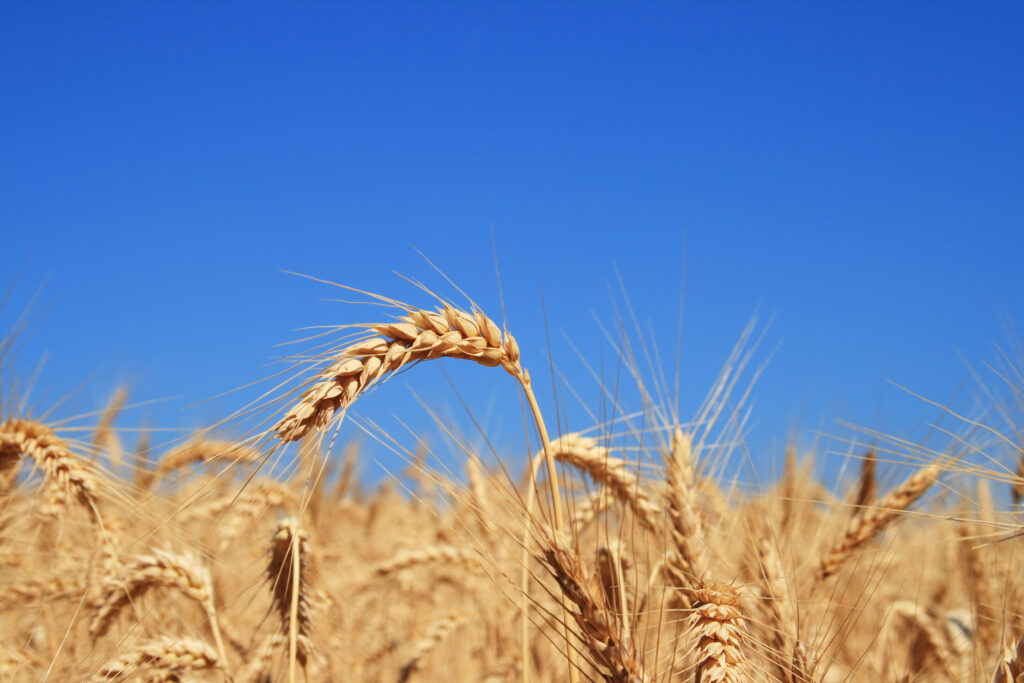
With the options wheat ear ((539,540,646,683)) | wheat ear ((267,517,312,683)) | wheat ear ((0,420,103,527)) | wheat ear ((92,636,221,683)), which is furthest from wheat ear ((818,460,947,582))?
wheat ear ((0,420,103,527))

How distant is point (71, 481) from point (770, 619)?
2.31m

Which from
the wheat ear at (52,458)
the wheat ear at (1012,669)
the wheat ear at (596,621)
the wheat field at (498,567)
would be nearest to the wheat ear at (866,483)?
the wheat field at (498,567)

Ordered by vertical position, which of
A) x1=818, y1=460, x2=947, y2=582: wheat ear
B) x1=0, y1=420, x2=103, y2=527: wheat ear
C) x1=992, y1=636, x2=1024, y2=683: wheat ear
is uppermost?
x1=0, y1=420, x2=103, y2=527: wheat ear

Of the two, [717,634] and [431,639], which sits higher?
[431,639]

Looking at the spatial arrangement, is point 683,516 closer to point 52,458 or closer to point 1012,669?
point 1012,669

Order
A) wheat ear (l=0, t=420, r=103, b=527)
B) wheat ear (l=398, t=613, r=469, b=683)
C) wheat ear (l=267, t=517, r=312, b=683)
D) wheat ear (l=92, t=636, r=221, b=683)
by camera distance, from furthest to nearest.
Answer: wheat ear (l=398, t=613, r=469, b=683), wheat ear (l=0, t=420, r=103, b=527), wheat ear (l=267, t=517, r=312, b=683), wheat ear (l=92, t=636, r=221, b=683)

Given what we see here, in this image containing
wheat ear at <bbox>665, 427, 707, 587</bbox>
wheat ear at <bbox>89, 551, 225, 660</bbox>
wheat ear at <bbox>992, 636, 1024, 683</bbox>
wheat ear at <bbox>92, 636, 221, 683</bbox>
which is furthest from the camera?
wheat ear at <bbox>89, 551, 225, 660</bbox>

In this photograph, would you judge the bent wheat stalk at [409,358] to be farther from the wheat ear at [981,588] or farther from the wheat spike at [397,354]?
the wheat ear at [981,588]

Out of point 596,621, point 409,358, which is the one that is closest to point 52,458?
point 409,358

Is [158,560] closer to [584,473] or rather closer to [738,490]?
[584,473]

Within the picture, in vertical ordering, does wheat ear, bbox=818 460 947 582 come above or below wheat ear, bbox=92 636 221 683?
above

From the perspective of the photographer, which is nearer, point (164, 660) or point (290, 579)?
point (164, 660)

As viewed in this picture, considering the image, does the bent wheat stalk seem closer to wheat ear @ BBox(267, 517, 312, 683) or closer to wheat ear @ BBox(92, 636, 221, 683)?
wheat ear @ BBox(267, 517, 312, 683)

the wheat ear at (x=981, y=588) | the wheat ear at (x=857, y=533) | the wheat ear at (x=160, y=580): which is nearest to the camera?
the wheat ear at (x=160, y=580)
